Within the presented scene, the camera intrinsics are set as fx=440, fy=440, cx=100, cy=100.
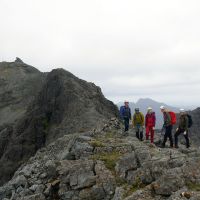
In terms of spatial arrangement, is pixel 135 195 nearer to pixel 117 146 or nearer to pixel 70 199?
pixel 70 199

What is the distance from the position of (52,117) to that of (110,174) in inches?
1385

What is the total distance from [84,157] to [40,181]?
4230 mm

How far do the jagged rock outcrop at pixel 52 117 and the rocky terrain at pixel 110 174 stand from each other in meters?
16.0

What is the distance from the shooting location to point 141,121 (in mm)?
44312

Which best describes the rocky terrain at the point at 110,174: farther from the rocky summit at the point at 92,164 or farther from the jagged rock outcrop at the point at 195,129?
the jagged rock outcrop at the point at 195,129

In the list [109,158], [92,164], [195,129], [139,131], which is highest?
[195,129]

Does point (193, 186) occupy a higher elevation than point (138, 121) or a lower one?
lower

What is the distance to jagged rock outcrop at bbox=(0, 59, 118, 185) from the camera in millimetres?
59062

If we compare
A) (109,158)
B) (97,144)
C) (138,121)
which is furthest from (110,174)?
(138,121)

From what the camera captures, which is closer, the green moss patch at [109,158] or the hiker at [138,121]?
the green moss patch at [109,158]

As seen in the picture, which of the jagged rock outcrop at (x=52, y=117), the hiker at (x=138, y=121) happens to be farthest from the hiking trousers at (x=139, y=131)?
the jagged rock outcrop at (x=52, y=117)

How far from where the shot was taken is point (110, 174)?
32750 millimetres

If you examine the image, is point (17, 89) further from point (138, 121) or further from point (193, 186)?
point (193, 186)

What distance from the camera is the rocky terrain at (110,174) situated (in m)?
28.6
